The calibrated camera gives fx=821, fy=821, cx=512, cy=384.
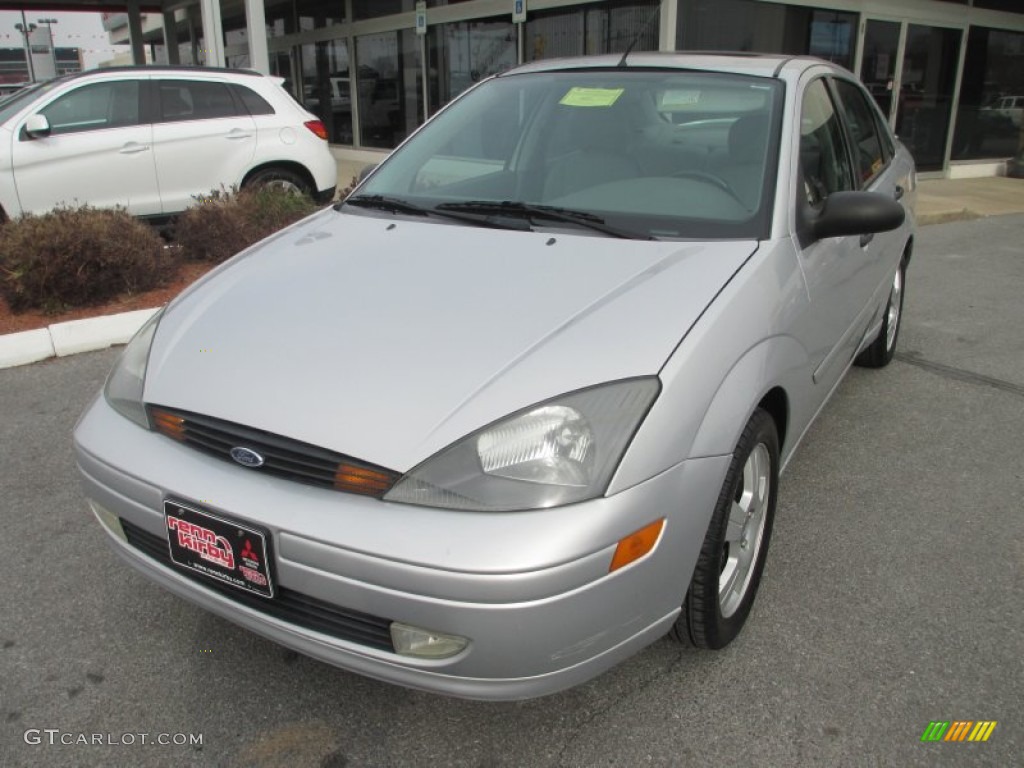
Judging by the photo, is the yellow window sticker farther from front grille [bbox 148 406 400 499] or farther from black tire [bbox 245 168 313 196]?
black tire [bbox 245 168 313 196]

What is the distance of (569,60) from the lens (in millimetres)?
3436

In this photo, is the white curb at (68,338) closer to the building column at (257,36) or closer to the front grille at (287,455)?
the front grille at (287,455)

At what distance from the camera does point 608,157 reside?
2.89 m

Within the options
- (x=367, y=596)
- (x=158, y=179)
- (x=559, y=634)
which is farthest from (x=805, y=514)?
(x=158, y=179)

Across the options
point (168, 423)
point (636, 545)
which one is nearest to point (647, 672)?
point (636, 545)

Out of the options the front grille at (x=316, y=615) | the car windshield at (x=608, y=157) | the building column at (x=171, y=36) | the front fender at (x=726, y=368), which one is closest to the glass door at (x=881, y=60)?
the car windshield at (x=608, y=157)

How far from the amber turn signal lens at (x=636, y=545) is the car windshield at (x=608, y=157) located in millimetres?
1020

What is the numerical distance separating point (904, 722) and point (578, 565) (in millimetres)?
1090

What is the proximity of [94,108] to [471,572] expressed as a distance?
6.89 m

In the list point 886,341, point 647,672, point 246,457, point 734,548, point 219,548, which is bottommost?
point 647,672

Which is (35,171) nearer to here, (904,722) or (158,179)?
(158,179)

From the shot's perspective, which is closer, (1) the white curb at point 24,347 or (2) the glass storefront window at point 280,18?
(1) the white curb at point 24,347

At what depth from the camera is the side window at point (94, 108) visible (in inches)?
269

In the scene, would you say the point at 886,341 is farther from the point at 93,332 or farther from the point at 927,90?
the point at 927,90
